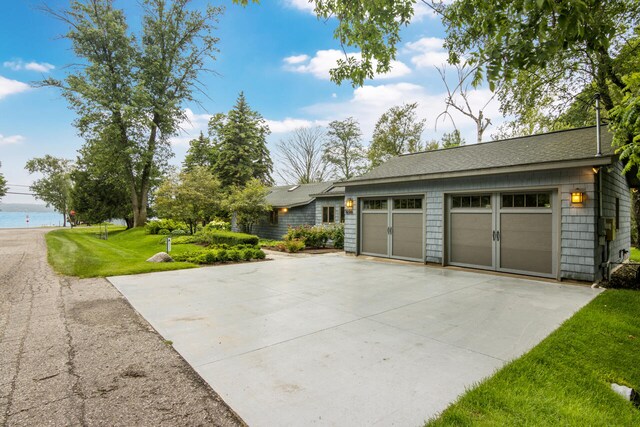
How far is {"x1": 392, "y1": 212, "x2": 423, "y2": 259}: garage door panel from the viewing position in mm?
9258

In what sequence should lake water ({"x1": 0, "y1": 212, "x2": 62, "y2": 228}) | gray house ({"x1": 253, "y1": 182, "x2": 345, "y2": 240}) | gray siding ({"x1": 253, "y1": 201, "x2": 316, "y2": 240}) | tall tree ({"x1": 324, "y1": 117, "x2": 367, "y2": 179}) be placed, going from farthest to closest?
lake water ({"x1": 0, "y1": 212, "x2": 62, "y2": 228})
tall tree ({"x1": 324, "y1": 117, "x2": 367, "y2": 179})
gray siding ({"x1": 253, "y1": 201, "x2": 316, "y2": 240})
gray house ({"x1": 253, "y1": 182, "x2": 345, "y2": 240})

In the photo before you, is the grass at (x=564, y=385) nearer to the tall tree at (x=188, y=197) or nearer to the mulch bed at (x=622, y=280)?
the mulch bed at (x=622, y=280)

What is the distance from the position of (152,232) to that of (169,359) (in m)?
19.3

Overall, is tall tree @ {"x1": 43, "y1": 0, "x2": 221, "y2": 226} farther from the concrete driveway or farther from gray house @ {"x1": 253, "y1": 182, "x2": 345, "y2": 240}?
the concrete driveway

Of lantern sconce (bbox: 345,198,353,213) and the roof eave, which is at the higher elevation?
the roof eave

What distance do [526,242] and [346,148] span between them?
74.2 ft

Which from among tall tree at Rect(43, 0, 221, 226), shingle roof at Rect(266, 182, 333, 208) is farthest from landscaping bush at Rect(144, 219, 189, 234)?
shingle roof at Rect(266, 182, 333, 208)

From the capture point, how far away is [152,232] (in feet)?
64.5

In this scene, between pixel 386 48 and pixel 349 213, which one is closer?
pixel 386 48

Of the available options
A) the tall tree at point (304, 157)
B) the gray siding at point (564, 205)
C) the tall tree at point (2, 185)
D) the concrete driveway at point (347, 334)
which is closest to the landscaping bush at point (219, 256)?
the concrete driveway at point (347, 334)

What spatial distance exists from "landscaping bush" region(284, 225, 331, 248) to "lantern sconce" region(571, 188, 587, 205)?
9.07 metres

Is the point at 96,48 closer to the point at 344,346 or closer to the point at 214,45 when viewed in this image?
the point at 214,45

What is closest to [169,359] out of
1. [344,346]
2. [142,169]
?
[344,346]

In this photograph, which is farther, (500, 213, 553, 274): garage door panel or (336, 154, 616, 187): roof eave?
(500, 213, 553, 274): garage door panel
